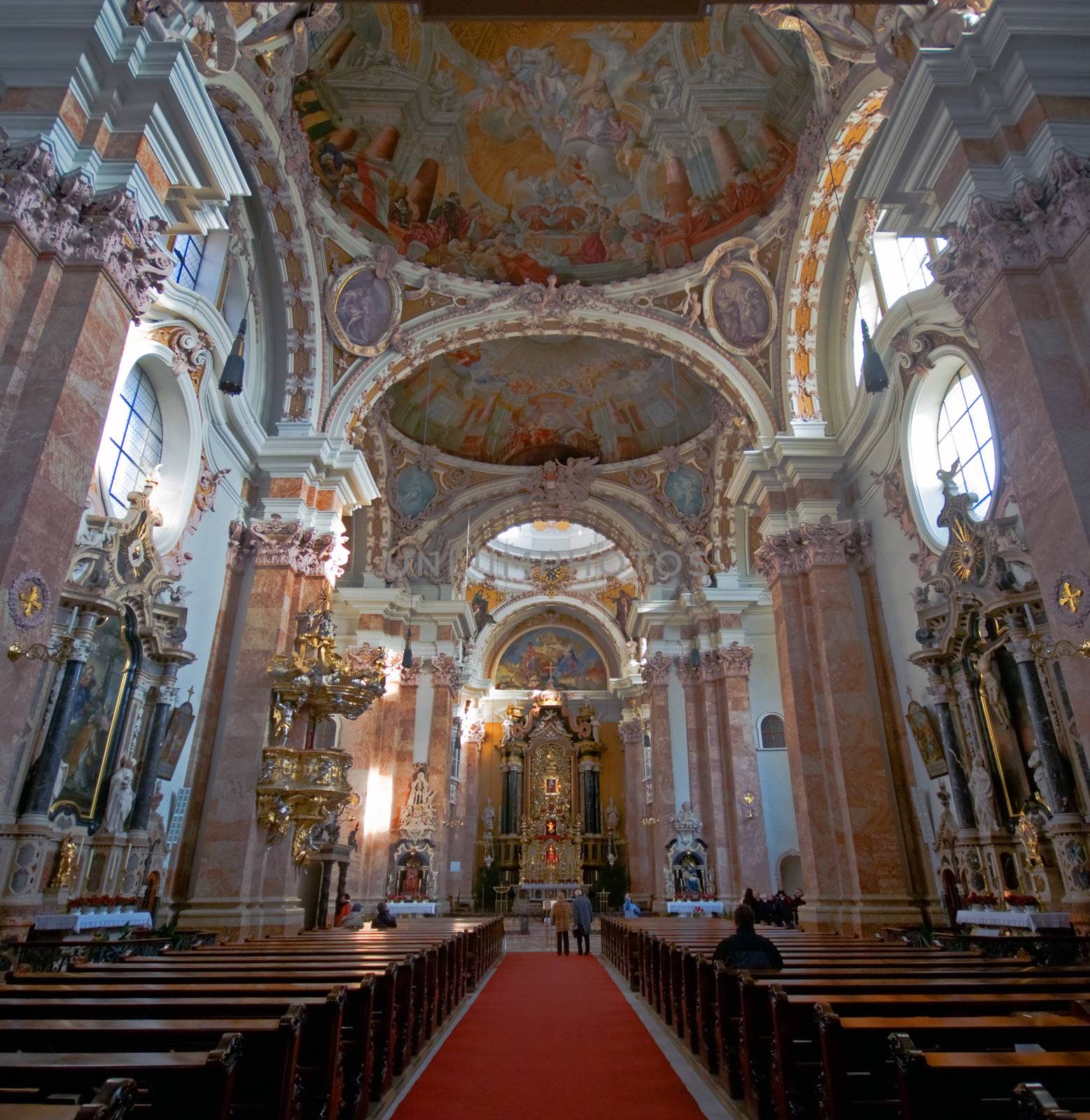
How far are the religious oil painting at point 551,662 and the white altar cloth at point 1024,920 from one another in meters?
26.7

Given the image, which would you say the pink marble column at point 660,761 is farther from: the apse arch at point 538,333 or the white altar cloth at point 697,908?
the apse arch at point 538,333

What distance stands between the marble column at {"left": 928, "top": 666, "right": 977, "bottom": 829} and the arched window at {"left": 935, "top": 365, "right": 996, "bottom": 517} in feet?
6.70

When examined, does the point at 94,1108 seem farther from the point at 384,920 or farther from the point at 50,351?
the point at 384,920

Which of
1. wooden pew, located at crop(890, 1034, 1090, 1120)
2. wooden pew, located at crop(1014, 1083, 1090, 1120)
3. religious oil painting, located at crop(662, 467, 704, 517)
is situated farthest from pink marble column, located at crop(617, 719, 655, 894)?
wooden pew, located at crop(1014, 1083, 1090, 1120)

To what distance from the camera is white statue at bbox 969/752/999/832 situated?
839cm

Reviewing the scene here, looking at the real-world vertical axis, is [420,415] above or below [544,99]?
below

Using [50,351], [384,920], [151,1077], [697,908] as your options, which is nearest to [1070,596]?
[151,1077]

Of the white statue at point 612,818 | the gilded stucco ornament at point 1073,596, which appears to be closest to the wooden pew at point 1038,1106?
the gilded stucco ornament at point 1073,596

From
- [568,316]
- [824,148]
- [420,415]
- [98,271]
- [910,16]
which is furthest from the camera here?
[420,415]

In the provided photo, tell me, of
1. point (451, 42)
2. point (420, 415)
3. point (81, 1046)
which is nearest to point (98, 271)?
point (81, 1046)

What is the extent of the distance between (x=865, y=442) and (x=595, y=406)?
31.7 feet

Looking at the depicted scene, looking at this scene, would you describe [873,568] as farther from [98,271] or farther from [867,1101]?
[98,271]

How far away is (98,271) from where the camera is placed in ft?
20.8

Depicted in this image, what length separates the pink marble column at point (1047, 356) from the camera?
5.66 meters
